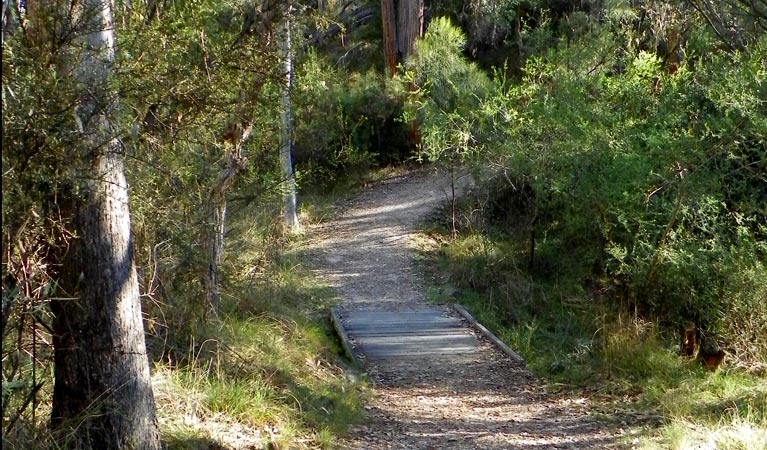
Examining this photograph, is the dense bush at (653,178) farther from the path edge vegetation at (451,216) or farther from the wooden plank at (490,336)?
the wooden plank at (490,336)

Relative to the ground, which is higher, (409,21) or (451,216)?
(409,21)

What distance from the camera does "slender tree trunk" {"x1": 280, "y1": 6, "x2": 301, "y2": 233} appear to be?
320 inches

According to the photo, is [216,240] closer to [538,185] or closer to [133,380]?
[133,380]

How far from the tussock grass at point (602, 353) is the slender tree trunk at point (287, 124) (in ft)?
10.8

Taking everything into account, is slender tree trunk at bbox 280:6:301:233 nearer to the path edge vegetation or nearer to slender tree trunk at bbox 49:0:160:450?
the path edge vegetation

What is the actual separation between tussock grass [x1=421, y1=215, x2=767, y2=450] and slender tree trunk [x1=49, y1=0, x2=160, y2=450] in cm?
442

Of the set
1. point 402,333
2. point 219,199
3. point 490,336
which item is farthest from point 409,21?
point 219,199

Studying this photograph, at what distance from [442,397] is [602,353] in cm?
210

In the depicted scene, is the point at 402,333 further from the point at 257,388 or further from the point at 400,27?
the point at 400,27

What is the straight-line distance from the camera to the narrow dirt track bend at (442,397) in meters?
8.11

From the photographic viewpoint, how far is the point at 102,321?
5.35 m

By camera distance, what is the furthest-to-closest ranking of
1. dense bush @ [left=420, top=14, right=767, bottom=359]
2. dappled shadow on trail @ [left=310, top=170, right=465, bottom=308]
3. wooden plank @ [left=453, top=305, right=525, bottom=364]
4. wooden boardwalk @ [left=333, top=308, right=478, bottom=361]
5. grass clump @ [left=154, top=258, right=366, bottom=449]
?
A: dappled shadow on trail @ [left=310, top=170, right=465, bottom=308]
wooden boardwalk @ [left=333, top=308, right=478, bottom=361]
wooden plank @ [left=453, top=305, right=525, bottom=364]
dense bush @ [left=420, top=14, right=767, bottom=359]
grass clump @ [left=154, top=258, right=366, bottom=449]

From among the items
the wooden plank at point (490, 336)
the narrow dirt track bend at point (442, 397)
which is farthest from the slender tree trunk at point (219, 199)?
the wooden plank at point (490, 336)

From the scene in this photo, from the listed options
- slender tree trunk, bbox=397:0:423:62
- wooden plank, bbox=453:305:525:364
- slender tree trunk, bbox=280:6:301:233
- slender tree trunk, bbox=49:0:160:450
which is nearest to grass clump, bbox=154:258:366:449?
slender tree trunk, bbox=49:0:160:450
